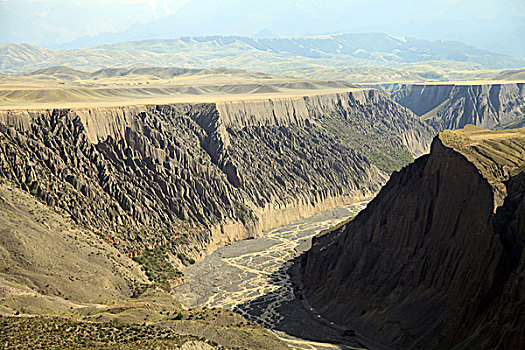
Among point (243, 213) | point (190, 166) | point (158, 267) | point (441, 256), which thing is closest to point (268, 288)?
point (158, 267)

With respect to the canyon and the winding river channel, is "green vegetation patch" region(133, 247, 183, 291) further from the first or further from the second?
the winding river channel

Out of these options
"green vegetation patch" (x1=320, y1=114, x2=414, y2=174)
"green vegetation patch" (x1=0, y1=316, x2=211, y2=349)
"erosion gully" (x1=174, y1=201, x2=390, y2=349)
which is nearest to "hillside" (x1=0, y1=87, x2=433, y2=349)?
"green vegetation patch" (x1=0, y1=316, x2=211, y2=349)

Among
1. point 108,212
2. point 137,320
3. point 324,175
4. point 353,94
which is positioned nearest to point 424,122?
point 353,94

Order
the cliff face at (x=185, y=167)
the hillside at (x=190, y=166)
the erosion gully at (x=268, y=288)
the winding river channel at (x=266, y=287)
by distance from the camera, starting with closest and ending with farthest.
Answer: the erosion gully at (x=268, y=288) → the winding river channel at (x=266, y=287) → the cliff face at (x=185, y=167) → the hillside at (x=190, y=166)

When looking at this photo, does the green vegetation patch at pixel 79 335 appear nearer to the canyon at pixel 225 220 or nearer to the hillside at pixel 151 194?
the hillside at pixel 151 194

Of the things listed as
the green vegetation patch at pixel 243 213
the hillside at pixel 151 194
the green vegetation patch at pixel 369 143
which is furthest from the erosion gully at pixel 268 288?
the green vegetation patch at pixel 369 143

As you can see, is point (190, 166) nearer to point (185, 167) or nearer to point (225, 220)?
point (185, 167)
